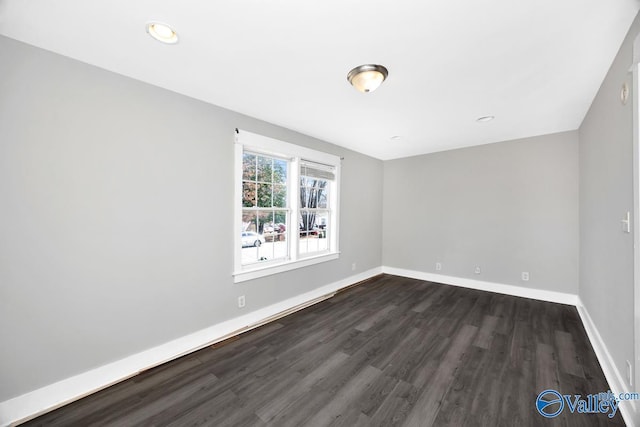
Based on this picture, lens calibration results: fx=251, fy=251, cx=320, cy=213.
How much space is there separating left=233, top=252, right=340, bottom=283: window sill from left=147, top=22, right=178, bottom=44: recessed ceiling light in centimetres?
218

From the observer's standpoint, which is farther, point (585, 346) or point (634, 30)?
point (585, 346)

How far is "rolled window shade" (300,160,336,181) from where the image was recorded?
12.2 feet

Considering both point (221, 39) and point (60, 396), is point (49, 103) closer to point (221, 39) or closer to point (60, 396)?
point (221, 39)

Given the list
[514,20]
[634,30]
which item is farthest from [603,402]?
[514,20]

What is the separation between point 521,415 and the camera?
5.57 ft

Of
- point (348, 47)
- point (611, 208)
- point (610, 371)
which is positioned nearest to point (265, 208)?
point (348, 47)

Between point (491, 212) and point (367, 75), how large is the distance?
3520mm

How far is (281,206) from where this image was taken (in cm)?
348

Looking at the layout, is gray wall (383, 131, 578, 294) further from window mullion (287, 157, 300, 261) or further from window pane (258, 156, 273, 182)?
window pane (258, 156, 273, 182)

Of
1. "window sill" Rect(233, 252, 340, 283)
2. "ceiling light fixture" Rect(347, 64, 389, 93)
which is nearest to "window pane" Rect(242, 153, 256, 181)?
"window sill" Rect(233, 252, 340, 283)

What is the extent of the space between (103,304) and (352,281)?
11.7 ft

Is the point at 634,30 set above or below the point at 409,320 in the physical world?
above

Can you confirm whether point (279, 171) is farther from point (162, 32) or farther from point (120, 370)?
point (120, 370)

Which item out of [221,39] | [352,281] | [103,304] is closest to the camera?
[221,39]
